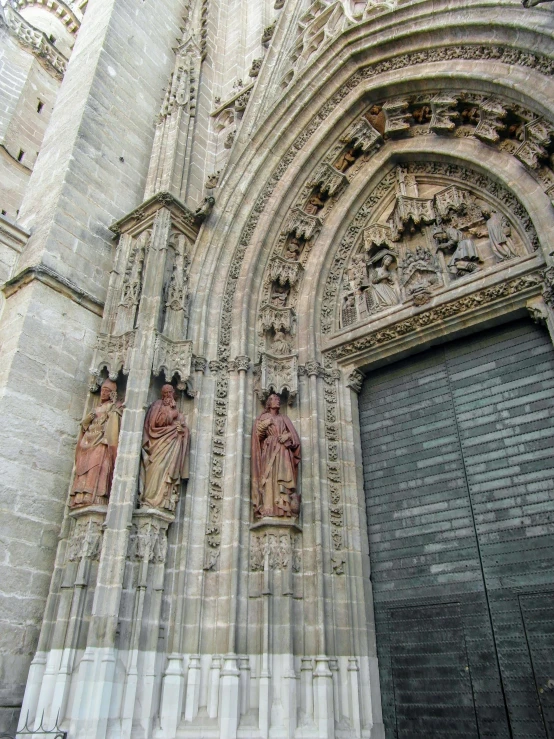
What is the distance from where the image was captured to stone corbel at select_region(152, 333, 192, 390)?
7.21m

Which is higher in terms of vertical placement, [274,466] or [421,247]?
[421,247]

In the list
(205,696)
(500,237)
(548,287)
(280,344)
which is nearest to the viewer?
(205,696)

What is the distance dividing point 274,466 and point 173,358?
1.82 m

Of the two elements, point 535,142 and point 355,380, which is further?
point 355,380

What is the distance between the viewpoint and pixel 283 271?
8633mm

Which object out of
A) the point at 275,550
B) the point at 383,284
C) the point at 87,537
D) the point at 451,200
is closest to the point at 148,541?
the point at 87,537

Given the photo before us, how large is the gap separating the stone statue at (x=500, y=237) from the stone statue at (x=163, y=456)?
4.31 m

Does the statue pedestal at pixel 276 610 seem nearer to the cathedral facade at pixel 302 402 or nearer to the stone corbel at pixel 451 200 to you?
the cathedral facade at pixel 302 402

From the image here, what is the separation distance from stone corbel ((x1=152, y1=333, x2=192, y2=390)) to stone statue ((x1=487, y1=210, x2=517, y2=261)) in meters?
3.94

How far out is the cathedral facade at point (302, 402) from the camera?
5.91 metres

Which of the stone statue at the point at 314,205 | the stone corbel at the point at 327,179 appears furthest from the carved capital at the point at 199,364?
the stone corbel at the point at 327,179

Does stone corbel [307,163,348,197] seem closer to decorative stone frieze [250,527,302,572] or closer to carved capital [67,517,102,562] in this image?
decorative stone frieze [250,527,302,572]

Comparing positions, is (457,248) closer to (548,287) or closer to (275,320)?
(548,287)

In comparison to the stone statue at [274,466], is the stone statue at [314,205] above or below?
above
